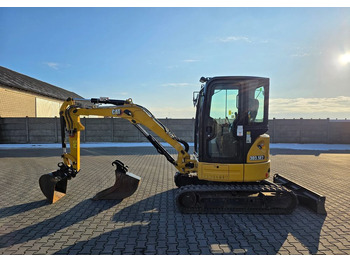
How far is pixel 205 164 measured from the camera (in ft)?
15.0

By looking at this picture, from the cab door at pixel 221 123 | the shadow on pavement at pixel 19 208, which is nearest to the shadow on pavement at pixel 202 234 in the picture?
the cab door at pixel 221 123

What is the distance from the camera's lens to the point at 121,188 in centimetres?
526

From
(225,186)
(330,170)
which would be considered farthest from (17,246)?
(330,170)

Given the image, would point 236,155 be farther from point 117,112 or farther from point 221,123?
point 117,112

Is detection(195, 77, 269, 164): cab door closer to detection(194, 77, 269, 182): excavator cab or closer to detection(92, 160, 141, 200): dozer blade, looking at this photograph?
detection(194, 77, 269, 182): excavator cab

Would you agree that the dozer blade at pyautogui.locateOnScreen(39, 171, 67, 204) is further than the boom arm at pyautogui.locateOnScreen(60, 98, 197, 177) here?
No

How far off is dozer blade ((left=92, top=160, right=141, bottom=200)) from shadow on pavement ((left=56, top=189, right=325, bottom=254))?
635 millimetres

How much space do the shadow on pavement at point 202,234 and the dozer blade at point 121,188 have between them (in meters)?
0.63

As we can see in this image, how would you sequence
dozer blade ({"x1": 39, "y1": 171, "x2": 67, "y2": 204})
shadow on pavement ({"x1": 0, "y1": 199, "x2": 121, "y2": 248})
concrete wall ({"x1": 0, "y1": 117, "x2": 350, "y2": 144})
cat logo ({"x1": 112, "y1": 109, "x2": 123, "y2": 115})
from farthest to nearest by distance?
concrete wall ({"x1": 0, "y1": 117, "x2": 350, "y2": 144}) < cat logo ({"x1": 112, "y1": 109, "x2": 123, "y2": 115}) < dozer blade ({"x1": 39, "y1": 171, "x2": 67, "y2": 204}) < shadow on pavement ({"x1": 0, "y1": 199, "x2": 121, "y2": 248})

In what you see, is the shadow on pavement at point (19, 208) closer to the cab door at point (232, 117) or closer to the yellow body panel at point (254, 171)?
the cab door at point (232, 117)

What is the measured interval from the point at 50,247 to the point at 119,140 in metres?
15.4

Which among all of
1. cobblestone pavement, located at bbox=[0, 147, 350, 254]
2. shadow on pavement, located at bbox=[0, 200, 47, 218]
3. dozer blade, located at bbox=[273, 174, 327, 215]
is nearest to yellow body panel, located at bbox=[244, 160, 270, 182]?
cobblestone pavement, located at bbox=[0, 147, 350, 254]

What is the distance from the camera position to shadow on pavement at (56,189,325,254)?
3.22 metres

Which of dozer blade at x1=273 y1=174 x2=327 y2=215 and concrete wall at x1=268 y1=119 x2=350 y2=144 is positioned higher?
concrete wall at x1=268 y1=119 x2=350 y2=144
